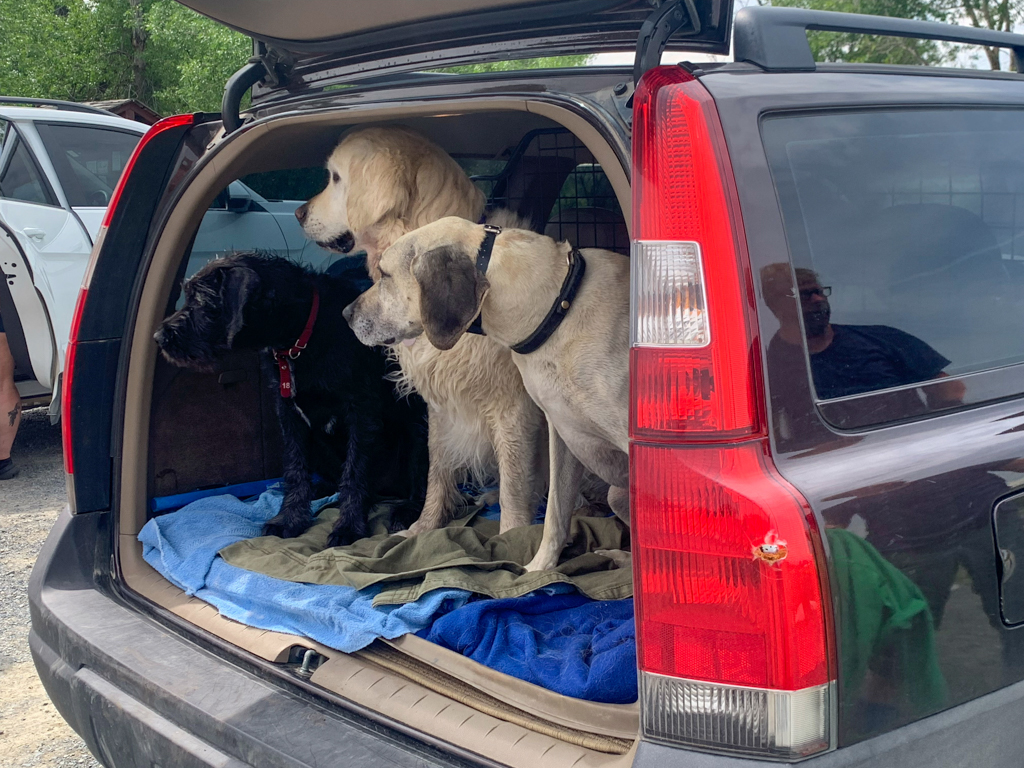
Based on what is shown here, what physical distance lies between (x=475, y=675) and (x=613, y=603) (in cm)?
66

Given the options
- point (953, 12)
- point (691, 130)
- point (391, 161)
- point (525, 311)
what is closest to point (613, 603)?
point (525, 311)

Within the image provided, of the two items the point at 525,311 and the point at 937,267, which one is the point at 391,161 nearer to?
the point at 525,311

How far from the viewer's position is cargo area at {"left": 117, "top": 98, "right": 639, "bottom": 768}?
6.24ft

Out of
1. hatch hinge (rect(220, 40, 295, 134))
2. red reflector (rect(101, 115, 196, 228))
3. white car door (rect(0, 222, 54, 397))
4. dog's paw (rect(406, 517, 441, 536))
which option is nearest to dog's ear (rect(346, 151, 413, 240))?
hatch hinge (rect(220, 40, 295, 134))

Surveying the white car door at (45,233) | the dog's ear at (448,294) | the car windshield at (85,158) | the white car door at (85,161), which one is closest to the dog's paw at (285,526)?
the dog's ear at (448,294)

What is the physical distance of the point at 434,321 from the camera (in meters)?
2.56

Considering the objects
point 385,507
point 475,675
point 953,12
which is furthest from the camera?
point 953,12

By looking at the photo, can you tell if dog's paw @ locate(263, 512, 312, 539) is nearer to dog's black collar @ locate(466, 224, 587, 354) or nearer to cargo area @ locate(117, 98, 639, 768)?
cargo area @ locate(117, 98, 639, 768)

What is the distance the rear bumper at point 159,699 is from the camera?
74.3 inches

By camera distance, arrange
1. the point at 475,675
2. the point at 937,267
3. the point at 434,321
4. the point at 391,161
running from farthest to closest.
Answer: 1. the point at 391,161
2. the point at 434,321
3. the point at 475,675
4. the point at 937,267

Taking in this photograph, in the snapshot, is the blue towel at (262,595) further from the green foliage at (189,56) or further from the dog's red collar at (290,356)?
the green foliage at (189,56)

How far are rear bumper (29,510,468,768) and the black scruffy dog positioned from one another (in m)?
0.96

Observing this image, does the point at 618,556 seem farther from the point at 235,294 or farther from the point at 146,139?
the point at 146,139

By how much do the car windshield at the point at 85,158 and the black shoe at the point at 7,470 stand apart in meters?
1.96
